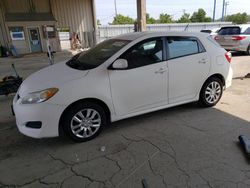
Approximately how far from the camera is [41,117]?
117 inches

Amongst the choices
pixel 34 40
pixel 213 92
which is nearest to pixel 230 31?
pixel 213 92

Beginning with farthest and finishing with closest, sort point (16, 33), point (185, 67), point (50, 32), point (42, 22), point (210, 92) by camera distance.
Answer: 1. point (50, 32)
2. point (42, 22)
3. point (16, 33)
4. point (210, 92)
5. point (185, 67)

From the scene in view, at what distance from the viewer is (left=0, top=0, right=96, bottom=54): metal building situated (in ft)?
54.7

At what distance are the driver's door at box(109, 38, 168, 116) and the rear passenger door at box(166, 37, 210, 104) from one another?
0.17m

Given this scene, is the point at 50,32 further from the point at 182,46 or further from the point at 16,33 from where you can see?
the point at 182,46

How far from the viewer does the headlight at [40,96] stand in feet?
9.75

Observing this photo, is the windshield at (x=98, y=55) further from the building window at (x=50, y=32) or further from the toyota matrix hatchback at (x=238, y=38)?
the building window at (x=50, y=32)

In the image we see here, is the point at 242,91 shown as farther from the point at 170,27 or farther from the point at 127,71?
the point at 170,27

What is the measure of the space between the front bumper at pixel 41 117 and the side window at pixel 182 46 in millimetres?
2082

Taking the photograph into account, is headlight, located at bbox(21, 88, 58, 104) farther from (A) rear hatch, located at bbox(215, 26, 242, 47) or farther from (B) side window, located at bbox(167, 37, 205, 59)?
(A) rear hatch, located at bbox(215, 26, 242, 47)

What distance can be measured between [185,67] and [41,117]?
8.30 ft

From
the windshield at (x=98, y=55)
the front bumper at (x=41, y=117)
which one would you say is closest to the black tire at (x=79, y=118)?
the front bumper at (x=41, y=117)

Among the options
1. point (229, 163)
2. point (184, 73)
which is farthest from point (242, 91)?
point (229, 163)

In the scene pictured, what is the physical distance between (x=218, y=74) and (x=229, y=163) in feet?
6.91
